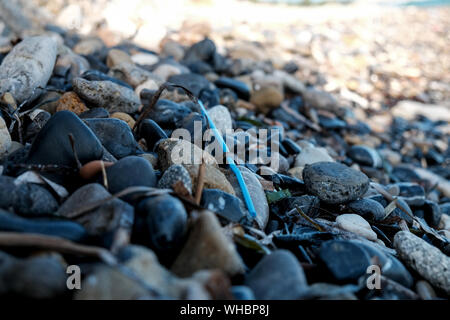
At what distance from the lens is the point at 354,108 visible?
596 cm

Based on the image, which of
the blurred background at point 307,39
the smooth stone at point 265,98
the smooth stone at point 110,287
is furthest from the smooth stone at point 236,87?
the smooth stone at point 110,287

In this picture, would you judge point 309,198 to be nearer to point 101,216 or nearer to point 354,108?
point 101,216

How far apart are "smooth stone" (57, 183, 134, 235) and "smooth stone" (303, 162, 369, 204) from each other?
1241 millimetres

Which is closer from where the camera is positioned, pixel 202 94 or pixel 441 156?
pixel 202 94

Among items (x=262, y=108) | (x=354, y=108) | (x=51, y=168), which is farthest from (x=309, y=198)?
(x=354, y=108)

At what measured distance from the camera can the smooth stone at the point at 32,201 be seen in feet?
4.62

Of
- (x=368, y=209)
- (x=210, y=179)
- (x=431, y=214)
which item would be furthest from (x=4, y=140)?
(x=431, y=214)

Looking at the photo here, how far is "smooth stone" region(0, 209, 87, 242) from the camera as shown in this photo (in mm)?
1229

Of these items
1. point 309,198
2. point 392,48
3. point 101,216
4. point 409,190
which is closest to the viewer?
point 101,216

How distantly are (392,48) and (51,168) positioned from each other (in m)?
9.82

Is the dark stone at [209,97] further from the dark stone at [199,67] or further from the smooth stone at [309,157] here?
the smooth stone at [309,157]

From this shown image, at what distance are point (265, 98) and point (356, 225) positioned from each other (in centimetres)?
264

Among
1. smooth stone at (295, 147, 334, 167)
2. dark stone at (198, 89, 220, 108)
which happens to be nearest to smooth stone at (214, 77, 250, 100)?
dark stone at (198, 89, 220, 108)

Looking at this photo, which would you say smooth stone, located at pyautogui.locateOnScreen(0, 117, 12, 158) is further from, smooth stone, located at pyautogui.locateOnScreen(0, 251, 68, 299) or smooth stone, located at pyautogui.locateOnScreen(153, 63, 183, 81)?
smooth stone, located at pyautogui.locateOnScreen(153, 63, 183, 81)
